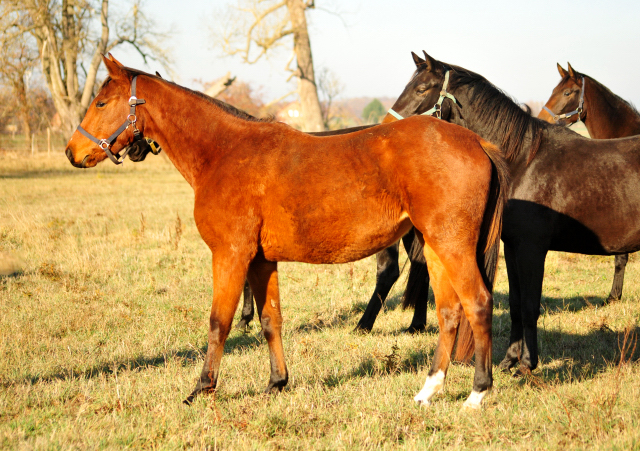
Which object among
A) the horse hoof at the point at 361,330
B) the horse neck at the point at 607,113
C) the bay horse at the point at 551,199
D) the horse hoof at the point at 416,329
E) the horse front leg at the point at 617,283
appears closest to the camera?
the bay horse at the point at 551,199

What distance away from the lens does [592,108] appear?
653cm

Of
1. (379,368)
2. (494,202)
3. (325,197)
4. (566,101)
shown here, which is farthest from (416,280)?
(566,101)

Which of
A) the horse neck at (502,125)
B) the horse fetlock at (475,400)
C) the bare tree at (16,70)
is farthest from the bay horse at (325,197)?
the bare tree at (16,70)

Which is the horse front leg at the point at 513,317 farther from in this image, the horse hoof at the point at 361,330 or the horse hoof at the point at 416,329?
the horse hoof at the point at 361,330

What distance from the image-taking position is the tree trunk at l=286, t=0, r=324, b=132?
17.3 m

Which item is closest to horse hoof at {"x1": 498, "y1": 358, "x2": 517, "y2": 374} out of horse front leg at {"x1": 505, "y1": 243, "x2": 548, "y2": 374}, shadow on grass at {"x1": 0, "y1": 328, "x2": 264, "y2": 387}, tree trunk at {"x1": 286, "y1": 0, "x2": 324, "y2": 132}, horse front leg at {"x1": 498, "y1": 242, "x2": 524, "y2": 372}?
horse front leg at {"x1": 498, "y1": 242, "x2": 524, "y2": 372}

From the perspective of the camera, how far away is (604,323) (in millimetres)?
4820

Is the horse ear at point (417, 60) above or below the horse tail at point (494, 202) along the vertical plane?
above

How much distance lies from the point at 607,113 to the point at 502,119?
10.6 feet

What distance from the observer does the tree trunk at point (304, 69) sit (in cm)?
1730

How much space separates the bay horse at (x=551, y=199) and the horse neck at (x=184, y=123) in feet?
7.41

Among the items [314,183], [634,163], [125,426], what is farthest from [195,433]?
[634,163]

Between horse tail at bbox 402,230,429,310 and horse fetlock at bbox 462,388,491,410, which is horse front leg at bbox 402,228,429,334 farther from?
horse fetlock at bbox 462,388,491,410

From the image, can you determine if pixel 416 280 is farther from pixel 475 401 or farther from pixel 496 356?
pixel 475 401
